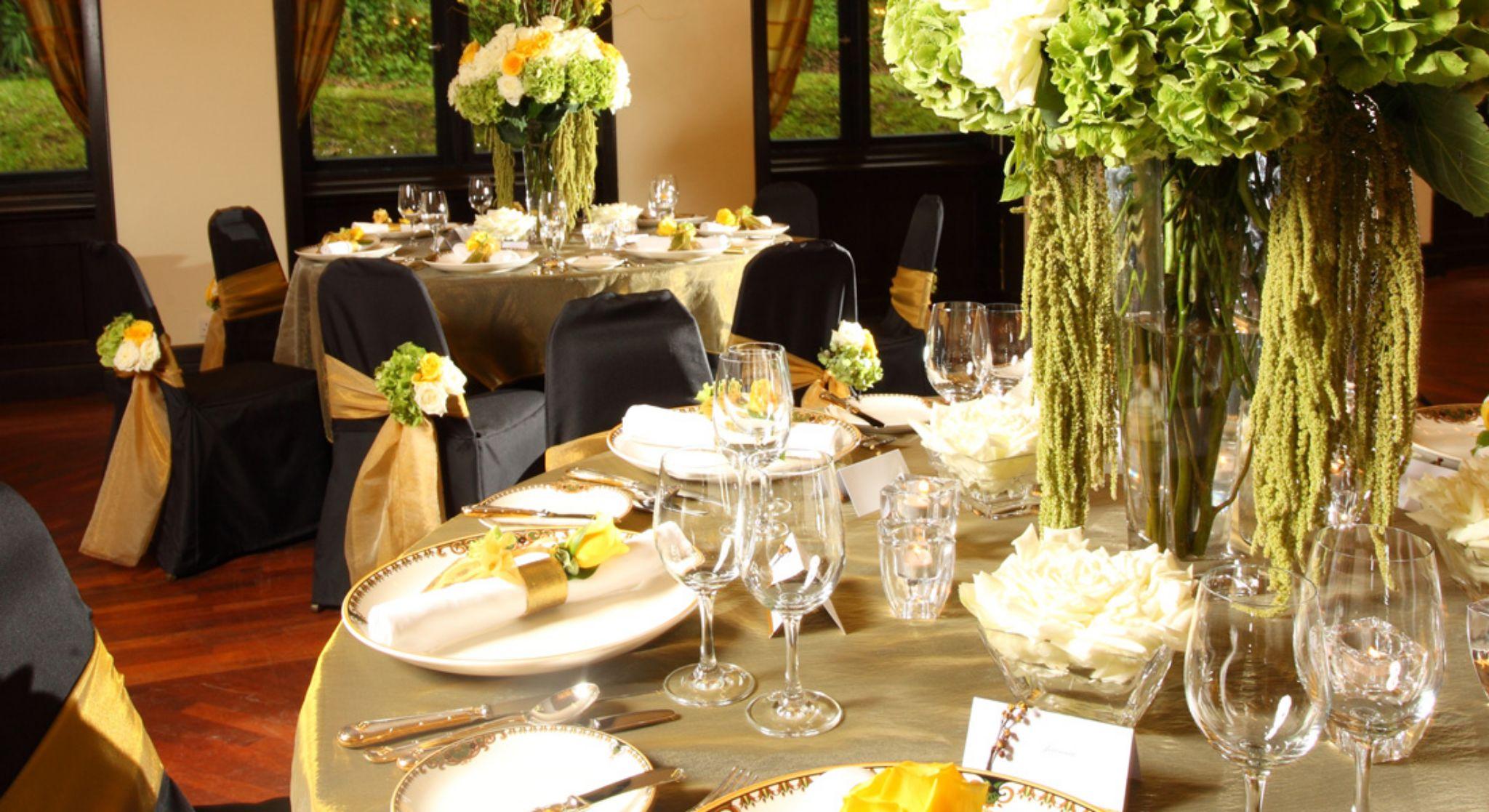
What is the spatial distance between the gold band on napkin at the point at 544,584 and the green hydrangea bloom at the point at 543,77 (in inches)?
116

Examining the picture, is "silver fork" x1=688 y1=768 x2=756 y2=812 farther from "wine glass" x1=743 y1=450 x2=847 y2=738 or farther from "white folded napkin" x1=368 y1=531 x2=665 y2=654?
"white folded napkin" x1=368 y1=531 x2=665 y2=654

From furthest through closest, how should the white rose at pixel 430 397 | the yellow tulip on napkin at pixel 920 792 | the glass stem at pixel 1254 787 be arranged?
the white rose at pixel 430 397, the glass stem at pixel 1254 787, the yellow tulip on napkin at pixel 920 792

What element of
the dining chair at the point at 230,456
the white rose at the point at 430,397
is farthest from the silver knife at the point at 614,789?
the dining chair at the point at 230,456

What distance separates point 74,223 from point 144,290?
8.76ft

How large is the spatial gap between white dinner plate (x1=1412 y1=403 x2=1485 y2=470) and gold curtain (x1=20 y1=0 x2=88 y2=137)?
19.5 ft

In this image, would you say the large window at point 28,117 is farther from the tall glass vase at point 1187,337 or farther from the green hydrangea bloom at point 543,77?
the tall glass vase at point 1187,337

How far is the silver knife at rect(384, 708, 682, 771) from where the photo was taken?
1.08 metres

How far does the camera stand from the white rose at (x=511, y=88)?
404 cm

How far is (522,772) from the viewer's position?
40.5 inches

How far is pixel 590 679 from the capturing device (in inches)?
48.1

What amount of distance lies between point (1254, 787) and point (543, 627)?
0.68m

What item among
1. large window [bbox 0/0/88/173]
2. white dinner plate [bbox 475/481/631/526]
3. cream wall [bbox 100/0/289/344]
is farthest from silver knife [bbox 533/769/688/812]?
large window [bbox 0/0/88/173]

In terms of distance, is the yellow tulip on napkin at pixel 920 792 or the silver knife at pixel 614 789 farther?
the silver knife at pixel 614 789

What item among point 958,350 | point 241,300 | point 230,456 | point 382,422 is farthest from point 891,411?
point 241,300
